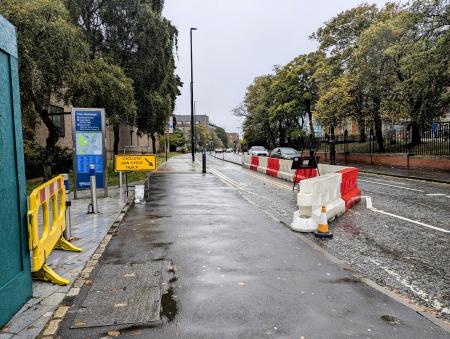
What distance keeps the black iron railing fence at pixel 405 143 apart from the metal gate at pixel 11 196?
23.3 metres

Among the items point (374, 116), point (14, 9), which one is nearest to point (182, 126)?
point (374, 116)

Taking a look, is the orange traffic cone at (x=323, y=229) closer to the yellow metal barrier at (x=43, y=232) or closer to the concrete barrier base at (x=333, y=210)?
the concrete barrier base at (x=333, y=210)

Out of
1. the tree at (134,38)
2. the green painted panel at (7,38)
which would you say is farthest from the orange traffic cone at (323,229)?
the tree at (134,38)

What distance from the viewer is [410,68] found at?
1878 centimetres

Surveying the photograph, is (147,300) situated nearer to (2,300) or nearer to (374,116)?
(2,300)

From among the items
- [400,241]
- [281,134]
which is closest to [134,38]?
[400,241]

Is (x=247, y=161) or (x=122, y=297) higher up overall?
(x=247, y=161)

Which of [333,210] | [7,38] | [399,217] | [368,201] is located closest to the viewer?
[7,38]

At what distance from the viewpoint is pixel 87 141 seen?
12508 millimetres

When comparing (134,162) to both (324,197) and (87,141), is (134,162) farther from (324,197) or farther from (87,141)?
(324,197)

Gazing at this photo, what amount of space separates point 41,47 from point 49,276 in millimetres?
10424

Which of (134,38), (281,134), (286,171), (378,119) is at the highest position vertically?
(134,38)

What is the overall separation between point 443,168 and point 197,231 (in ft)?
61.9

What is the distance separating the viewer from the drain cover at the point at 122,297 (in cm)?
387
